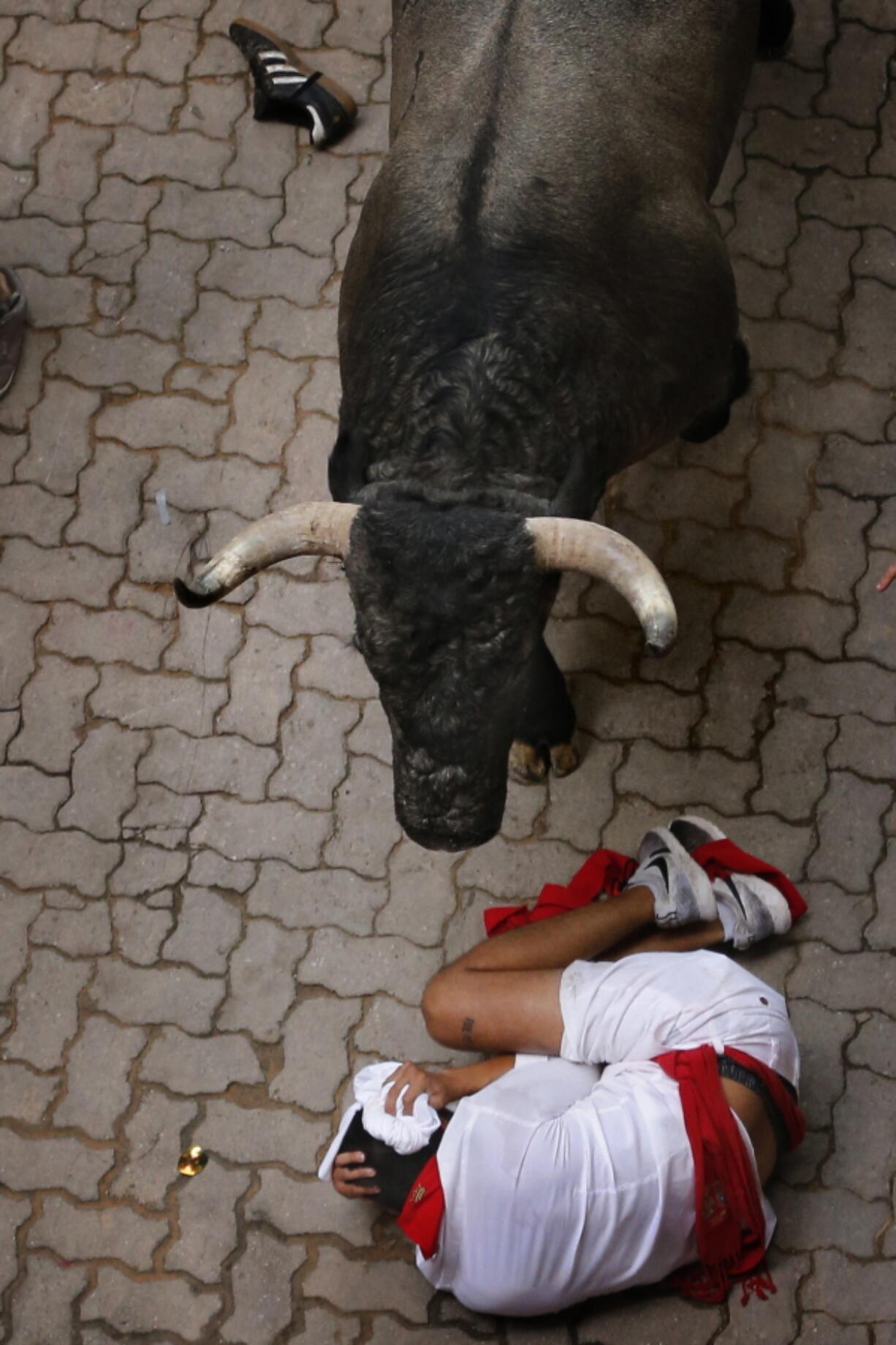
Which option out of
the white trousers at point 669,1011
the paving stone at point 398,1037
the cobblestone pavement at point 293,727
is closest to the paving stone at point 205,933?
the cobblestone pavement at point 293,727

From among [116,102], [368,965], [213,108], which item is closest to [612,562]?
[368,965]

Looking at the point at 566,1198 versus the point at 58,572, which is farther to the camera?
the point at 58,572

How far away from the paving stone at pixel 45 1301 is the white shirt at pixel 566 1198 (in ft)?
4.47

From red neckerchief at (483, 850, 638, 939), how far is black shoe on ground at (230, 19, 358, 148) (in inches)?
138

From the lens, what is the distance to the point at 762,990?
444cm

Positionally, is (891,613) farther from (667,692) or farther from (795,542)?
(667,692)

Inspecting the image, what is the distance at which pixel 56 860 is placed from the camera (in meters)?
5.20

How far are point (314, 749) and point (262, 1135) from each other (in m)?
1.47

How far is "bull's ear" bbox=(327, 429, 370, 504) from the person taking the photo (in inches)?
153

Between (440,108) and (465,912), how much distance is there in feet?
9.34

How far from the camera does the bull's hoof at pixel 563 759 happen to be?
16.5ft

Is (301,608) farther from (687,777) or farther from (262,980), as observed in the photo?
(687,777)

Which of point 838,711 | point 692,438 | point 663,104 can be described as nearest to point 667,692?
point 838,711

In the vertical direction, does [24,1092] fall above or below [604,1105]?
below
